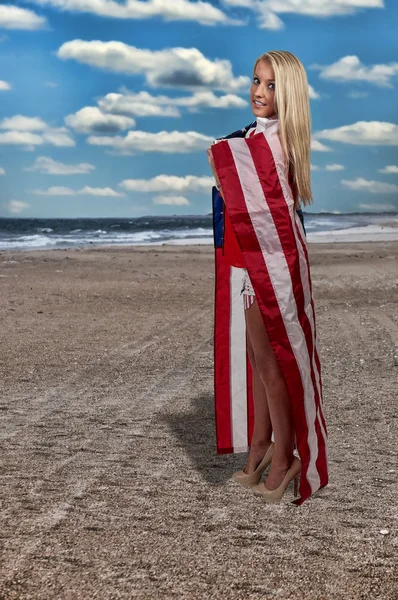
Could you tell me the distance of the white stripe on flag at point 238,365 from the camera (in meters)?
4.15

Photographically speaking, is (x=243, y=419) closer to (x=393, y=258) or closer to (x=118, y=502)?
(x=118, y=502)

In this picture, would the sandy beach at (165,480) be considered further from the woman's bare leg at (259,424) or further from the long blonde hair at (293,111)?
the long blonde hair at (293,111)

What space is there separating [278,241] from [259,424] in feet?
3.56

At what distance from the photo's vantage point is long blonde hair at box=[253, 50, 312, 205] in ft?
11.3

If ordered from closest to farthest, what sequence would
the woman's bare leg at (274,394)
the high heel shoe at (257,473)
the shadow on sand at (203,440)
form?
the woman's bare leg at (274,394)
the high heel shoe at (257,473)
the shadow on sand at (203,440)

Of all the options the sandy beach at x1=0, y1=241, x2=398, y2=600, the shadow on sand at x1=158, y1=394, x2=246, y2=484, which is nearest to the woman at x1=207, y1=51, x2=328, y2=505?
→ the sandy beach at x1=0, y1=241, x2=398, y2=600

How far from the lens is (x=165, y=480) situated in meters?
4.24

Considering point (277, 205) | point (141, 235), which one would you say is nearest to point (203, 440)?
point (277, 205)

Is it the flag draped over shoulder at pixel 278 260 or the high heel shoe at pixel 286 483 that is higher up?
the flag draped over shoulder at pixel 278 260

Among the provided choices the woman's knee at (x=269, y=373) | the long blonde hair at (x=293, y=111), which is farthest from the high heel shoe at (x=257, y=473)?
the long blonde hair at (x=293, y=111)

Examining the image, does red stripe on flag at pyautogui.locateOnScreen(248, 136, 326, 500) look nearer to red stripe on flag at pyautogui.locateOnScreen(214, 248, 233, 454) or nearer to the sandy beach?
red stripe on flag at pyautogui.locateOnScreen(214, 248, 233, 454)

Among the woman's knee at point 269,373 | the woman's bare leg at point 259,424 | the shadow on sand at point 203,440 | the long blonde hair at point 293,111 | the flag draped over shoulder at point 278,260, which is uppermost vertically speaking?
the long blonde hair at point 293,111

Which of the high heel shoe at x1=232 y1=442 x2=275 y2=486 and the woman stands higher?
the woman

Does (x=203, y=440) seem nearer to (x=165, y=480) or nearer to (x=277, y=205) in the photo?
(x=165, y=480)
